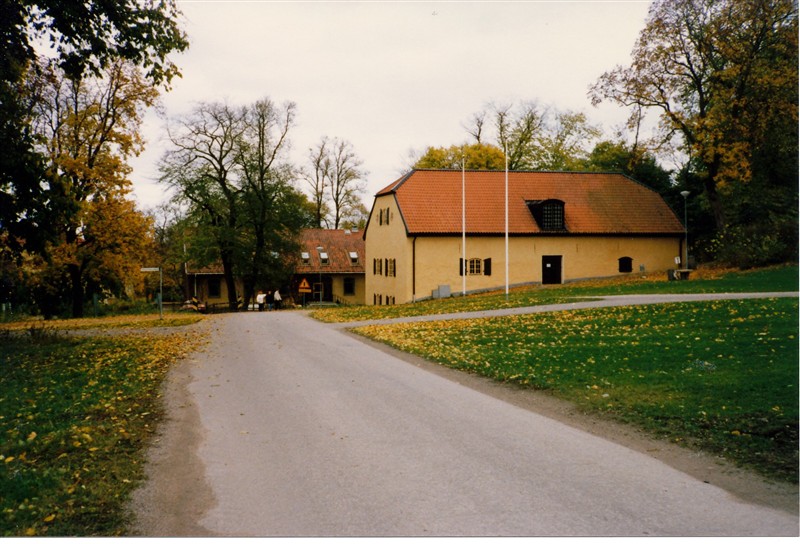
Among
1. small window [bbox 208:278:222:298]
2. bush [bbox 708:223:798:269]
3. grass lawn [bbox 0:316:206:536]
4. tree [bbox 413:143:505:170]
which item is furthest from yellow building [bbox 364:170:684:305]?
grass lawn [bbox 0:316:206:536]

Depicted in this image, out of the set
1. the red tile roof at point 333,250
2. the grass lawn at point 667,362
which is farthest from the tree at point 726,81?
the red tile roof at point 333,250

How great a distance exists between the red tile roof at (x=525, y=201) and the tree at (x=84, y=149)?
1583 cm

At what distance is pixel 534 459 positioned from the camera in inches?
238

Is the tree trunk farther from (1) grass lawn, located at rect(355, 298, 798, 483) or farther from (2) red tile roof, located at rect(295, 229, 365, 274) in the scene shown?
(2) red tile roof, located at rect(295, 229, 365, 274)

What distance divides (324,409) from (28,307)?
94.2 feet

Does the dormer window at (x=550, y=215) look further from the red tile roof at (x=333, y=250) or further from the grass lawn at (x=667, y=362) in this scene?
the red tile roof at (x=333, y=250)

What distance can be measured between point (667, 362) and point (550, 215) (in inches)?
1038

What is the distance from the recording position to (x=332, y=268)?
54.4 meters

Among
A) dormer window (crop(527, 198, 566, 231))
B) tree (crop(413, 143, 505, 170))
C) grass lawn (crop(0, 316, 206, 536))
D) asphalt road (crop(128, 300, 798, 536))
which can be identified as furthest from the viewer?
tree (crop(413, 143, 505, 170))

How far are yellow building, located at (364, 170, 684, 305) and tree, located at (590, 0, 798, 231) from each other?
29.3 feet

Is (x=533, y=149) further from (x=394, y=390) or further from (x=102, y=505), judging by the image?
(x=102, y=505)

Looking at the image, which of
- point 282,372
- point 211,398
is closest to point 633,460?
point 211,398

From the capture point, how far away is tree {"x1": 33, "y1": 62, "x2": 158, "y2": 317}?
13.6 metres

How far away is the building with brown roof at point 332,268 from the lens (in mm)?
54125
